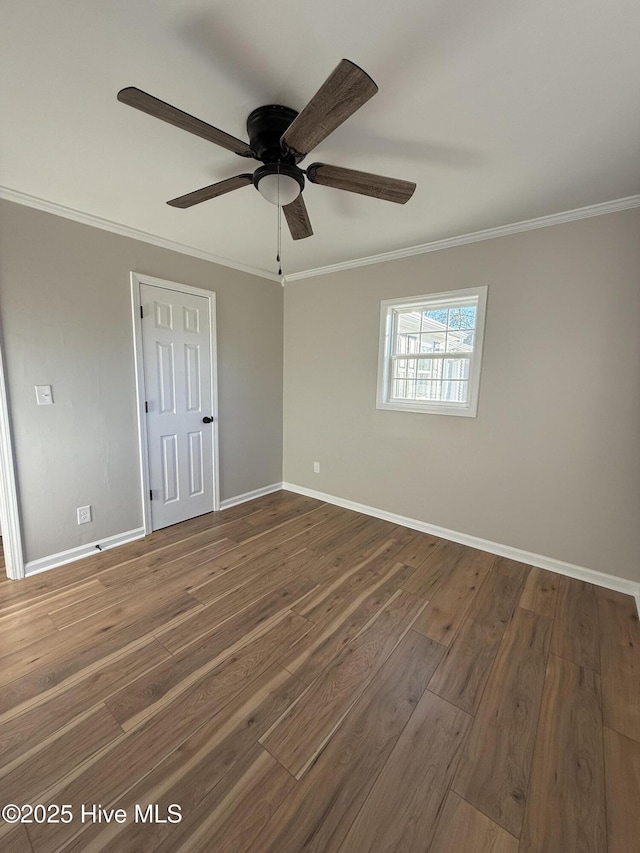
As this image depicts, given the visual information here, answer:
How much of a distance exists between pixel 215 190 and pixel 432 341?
2.10 metres

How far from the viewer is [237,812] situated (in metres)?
1.10

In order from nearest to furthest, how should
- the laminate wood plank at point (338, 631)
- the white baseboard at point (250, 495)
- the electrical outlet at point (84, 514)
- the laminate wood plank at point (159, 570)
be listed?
the laminate wood plank at point (338, 631) < the laminate wood plank at point (159, 570) < the electrical outlet at point (84, 514) < the white baseboard at point (250, 495)

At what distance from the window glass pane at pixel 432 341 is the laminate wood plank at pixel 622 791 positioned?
2.53 meters

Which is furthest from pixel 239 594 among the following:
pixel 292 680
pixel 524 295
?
pixel 524 295

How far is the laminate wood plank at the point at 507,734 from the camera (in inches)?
45.5

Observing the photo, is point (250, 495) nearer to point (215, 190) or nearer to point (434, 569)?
point (434, 569)

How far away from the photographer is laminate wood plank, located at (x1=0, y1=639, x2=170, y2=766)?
131 centimetres

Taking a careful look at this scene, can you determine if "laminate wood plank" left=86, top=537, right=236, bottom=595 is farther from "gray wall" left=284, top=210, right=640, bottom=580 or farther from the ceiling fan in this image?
the ceiling fan

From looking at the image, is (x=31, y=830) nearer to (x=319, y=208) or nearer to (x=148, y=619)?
(x=148, y=619)

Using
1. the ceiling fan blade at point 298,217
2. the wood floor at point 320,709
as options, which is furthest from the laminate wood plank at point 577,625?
the ceiling fan blade at point 298,217

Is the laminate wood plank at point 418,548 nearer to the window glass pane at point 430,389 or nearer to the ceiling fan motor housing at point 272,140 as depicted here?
the window glass pane at point 430,389

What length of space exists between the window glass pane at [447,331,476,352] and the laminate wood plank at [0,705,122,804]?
3129 millimetres

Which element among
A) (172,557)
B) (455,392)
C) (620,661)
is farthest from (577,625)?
(172,557)

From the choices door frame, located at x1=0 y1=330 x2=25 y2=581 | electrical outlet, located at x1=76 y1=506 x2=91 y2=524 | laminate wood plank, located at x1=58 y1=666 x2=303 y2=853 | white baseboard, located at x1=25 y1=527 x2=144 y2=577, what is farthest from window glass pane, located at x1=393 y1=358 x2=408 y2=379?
door frame, located at x1=0 y1=330 x2=25 y2=581
